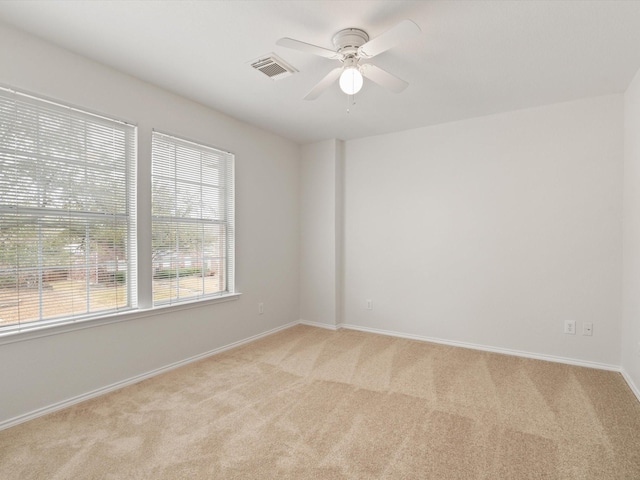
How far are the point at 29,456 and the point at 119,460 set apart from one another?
1.69 feet

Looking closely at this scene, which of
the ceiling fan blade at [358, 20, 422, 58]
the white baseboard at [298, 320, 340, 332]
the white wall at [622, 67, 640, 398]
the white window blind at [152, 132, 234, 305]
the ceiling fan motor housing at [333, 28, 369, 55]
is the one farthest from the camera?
the white baseboard at [298, 320, 340, 332]

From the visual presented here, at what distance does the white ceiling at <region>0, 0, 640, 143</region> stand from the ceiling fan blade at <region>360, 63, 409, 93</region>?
0.23 metres

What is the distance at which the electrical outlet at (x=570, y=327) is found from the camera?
3.16 m

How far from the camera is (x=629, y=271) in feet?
9.09

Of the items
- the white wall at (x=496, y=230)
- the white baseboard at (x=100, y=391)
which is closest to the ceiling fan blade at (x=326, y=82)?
the white wall at (x=496, y=230)

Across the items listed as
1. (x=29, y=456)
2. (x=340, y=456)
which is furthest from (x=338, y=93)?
(x=29, y=456)

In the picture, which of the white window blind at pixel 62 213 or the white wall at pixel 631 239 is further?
the white wall at pixel 631 239

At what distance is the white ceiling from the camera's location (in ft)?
6.26

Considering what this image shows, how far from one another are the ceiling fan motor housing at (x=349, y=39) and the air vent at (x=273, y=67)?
462mm

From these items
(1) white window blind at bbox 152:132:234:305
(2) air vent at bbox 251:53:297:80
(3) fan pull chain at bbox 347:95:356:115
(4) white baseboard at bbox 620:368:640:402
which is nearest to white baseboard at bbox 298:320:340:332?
(1) white window blind at bbox 152:132:234:305

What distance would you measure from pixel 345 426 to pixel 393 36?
2.31 m

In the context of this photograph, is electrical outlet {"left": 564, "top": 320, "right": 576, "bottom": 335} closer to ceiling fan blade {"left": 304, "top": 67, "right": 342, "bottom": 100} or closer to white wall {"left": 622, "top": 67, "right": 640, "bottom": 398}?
white wall {"left": 622, "top": 67, "right": 640, "bottom": 398}

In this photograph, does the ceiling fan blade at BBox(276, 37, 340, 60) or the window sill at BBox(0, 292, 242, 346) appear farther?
the window sill at BBox(0, 292, 242, 346)

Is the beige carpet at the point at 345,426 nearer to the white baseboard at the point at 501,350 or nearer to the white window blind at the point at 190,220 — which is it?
the white baseboard at the point at 501,350
